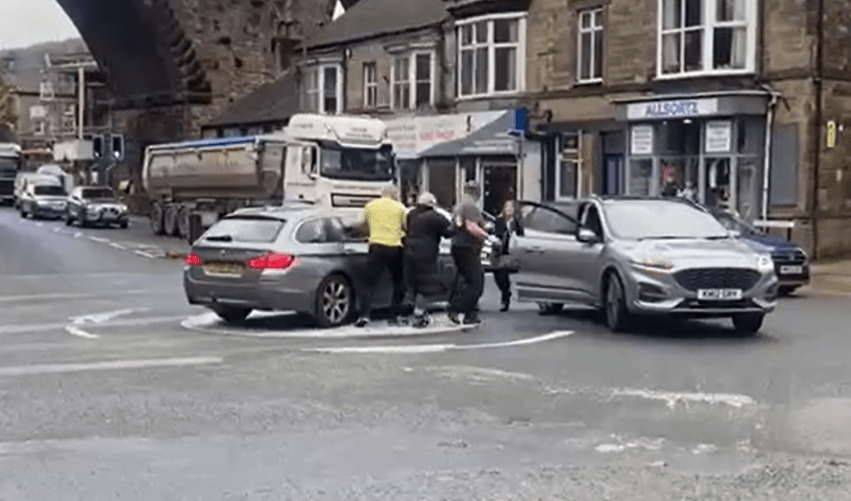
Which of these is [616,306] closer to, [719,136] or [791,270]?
[791,270]

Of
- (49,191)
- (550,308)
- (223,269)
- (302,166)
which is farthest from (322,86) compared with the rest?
(223,269)

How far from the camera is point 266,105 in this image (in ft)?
189

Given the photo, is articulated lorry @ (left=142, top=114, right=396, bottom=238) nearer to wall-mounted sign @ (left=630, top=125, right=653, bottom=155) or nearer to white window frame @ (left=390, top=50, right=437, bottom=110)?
white window frame @ (left=390, top=50, right=437, bottom=110)

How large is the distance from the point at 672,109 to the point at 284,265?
16.6 meters

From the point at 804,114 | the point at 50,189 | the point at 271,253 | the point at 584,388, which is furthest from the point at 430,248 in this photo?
the point at 50,189

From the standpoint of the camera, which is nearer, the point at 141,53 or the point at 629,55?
the point at 629,55

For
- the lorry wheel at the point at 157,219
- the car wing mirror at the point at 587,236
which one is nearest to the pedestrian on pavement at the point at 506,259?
the car wing mirror at the point at 587,236

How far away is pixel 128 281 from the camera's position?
23.0m

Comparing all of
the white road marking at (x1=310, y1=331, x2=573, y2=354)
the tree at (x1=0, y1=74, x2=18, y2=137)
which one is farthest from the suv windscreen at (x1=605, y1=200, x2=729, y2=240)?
the tree at (x1=0, y1=74, x2=18, y2=137)

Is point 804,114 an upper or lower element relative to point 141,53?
lower

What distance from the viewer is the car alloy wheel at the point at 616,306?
14625mm

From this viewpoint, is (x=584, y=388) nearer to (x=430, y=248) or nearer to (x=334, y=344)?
(x=334, y=344)

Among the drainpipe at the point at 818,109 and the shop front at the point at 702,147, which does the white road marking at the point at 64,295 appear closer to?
the shop front at the point at 702,147

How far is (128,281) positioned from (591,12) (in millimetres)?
15203
